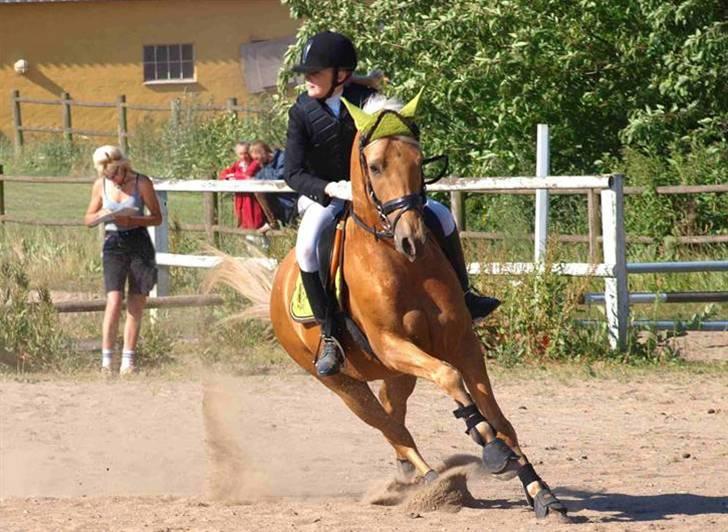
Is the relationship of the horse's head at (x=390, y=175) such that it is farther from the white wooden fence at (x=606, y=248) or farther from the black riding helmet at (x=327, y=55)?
the white wooden fence at (x=606, y=248)

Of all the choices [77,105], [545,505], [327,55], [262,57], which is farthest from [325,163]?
[262,57]

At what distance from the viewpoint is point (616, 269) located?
12039 millimetres

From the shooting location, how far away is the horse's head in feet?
21.6

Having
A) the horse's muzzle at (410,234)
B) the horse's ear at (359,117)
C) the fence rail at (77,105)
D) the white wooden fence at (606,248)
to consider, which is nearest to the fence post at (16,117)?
the fence rail at (77,105)

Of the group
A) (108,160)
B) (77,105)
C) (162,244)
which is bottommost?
(162,244)

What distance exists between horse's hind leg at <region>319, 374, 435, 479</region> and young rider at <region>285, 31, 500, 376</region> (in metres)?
0.25

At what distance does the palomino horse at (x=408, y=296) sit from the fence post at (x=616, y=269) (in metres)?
4.88

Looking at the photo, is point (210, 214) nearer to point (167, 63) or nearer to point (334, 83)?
point (334, 83)

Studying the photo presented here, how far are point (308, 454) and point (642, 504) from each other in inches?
102

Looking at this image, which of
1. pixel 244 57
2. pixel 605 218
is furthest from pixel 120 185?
pixel 244 57

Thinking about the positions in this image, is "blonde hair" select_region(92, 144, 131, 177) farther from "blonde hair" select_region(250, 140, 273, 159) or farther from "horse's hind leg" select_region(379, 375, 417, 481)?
"horse's hind leg" select_region(379, 375, 417, 481)

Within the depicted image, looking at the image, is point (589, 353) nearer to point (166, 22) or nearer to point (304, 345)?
point (304, 345)

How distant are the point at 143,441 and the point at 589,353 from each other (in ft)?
13.6

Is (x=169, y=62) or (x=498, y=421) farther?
(x=169, y=62)
